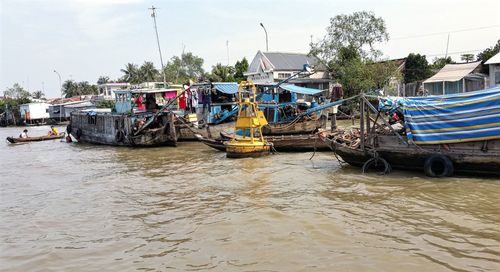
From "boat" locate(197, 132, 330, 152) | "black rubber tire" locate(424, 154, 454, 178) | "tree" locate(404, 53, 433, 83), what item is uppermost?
"tree" locate(404, 53, 433, 83)

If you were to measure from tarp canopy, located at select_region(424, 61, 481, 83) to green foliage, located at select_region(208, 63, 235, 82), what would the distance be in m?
19.1

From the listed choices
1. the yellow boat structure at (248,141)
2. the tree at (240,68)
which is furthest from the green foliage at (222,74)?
the yellow boat structure at (248,141)

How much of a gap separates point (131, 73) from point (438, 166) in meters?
56.2

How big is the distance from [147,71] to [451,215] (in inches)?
2233

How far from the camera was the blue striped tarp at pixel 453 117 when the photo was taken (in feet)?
29.1

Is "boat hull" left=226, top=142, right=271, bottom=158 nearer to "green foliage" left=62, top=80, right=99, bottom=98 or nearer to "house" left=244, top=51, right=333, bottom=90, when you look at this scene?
"house" left=244, top=51, right=333, bottom=90

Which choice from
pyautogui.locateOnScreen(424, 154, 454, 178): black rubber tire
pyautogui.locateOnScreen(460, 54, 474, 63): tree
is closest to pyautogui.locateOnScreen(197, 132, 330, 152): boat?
pyautogui.locateOnScreen(424, 154, 454, 178): black rubber tire

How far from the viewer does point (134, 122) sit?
20.1 meters

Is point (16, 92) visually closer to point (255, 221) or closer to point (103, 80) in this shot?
point (103, 80)

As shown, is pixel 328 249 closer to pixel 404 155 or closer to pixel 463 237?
pixel 463 237

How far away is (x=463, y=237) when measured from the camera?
5.91m

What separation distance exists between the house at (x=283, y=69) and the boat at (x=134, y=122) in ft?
53.3

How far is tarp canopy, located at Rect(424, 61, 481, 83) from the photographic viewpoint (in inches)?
1036

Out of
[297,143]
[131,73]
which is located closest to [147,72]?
[131,73]
